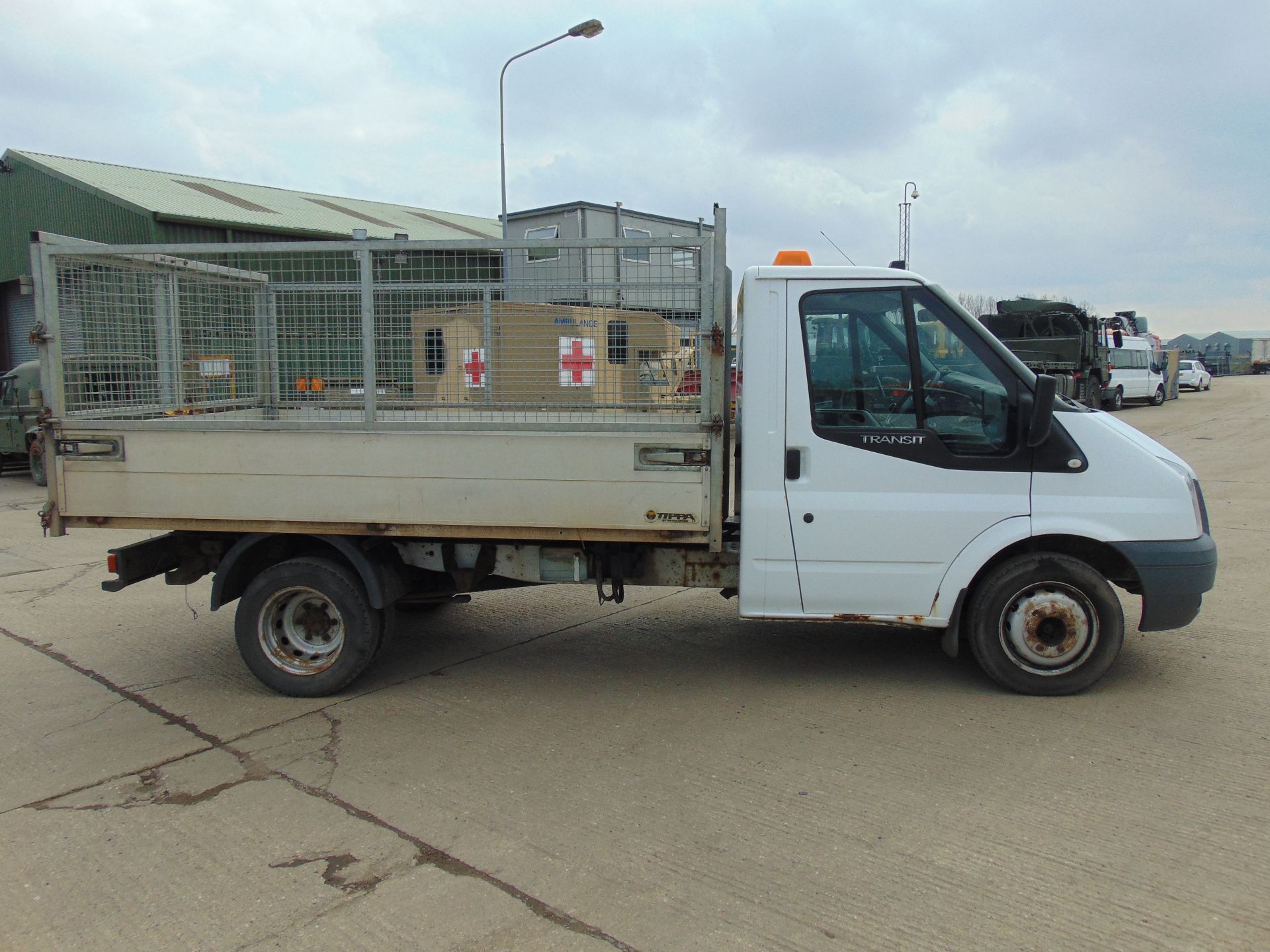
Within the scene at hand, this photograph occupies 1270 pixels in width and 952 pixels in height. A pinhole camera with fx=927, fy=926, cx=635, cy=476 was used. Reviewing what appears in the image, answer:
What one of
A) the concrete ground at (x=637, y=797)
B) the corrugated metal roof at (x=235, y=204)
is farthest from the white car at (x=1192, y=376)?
the concrete ground at (x=637, y=797)

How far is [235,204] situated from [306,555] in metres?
22.5

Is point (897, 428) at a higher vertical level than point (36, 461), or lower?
higher

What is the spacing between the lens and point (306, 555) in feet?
16.6

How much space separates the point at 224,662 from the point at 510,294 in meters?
2.97

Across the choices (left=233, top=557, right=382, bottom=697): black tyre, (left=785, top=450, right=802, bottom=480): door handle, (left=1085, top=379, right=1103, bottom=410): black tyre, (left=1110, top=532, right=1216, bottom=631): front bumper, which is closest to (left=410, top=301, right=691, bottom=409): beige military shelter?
(left=785, top=450, right=802, bottom=480): door handle

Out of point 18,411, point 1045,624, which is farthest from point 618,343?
point 18,411

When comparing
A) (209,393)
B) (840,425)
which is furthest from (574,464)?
(209,393)

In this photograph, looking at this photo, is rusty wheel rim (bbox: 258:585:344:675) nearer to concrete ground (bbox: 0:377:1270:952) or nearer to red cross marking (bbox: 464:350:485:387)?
concrete ground (bbox: 0:377:1270:952)

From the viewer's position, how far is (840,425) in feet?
15.0

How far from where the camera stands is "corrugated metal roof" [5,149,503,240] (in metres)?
21.7

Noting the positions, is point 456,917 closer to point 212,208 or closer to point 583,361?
point 583,361

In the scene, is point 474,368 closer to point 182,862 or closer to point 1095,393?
point 182,862

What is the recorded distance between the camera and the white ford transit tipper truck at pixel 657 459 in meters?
4.55

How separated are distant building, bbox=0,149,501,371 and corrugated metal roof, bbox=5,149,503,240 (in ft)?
0.12
